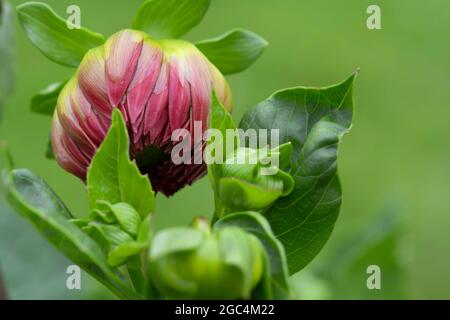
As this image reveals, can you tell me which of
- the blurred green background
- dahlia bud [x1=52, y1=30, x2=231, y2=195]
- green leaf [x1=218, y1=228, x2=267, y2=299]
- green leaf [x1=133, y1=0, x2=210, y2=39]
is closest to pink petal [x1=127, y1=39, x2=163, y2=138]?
dahlia bud [x1=52, y1=30, x2=231, y2=195]

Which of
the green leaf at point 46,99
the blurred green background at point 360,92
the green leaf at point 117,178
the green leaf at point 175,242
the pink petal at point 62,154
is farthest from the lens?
the blurred green background at point 360,92

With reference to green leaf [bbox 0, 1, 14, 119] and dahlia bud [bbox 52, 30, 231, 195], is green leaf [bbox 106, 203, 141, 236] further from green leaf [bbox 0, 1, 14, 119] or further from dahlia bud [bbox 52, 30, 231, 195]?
green leaf [bbox 0, 1, 14, 119]

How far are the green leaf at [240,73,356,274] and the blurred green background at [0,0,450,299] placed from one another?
1.85 metres

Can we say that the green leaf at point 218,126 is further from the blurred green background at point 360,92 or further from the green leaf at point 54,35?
the blurred green background at point 360,92

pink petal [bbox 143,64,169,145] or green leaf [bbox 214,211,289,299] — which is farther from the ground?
pink petal [bbox 143,64,169,145]

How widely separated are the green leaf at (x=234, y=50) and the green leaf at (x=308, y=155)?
12 cm

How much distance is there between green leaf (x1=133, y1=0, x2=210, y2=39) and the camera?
3.22 ft

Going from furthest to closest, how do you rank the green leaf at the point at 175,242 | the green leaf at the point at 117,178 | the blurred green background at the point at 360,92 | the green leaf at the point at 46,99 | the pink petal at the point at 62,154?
the blurred green background at the point at 360,92 < the green leaf at the point at 46,99 < the pink petal at the point at 62,154 < the green leaf at the point at 117,178 < the green leaf at the point at 175,242

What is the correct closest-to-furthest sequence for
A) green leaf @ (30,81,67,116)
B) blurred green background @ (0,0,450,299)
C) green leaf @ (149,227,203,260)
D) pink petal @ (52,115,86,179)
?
green leaf @ (149,227,203,260)
pink petal @ (52,115,86,179)
green leaf @ (30,81,67,116)
blurred green background @ (0,0,450,299)

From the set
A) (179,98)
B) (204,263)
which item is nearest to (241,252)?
(204,263)

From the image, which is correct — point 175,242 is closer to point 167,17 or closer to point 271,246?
point 271,246

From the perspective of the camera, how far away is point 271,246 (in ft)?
2.47

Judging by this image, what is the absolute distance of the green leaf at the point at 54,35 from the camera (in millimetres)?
966

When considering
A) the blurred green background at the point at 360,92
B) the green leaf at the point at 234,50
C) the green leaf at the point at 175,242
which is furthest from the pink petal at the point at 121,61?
the blurred green background at the point at 360,92
